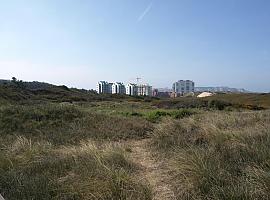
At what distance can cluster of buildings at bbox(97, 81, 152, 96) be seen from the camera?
536 ft

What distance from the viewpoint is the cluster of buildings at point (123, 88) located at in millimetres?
163250

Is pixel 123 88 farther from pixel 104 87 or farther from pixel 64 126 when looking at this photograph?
pixel 64 126

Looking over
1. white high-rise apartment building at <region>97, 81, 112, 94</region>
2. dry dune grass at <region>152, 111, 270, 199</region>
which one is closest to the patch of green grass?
dry dune grass at <region>152, 111, 270, 199</region>

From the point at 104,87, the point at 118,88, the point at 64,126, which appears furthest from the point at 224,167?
the point at 104,87

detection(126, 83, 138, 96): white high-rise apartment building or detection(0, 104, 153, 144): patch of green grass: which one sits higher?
detection(0, 104, 153, 144): patch of green grass

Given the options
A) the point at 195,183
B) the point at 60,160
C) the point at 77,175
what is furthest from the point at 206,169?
the point at 60,160

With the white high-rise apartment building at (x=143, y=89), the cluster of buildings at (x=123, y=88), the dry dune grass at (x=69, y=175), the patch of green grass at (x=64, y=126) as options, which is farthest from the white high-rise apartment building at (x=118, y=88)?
the dry dune grass at (x=69, y=175)

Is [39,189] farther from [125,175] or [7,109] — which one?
[7,109]

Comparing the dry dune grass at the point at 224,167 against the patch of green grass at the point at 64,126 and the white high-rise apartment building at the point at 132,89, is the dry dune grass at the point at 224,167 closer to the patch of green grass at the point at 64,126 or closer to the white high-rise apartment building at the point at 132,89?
the patch of green grass at the point at 64,126

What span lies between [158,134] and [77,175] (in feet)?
19.7

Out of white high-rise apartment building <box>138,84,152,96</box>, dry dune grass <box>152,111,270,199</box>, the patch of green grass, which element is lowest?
white high-rise apartment building <box>138,84,152,96</box>

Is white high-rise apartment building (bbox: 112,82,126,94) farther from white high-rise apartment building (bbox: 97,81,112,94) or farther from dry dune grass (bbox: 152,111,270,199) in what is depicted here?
dry dune grass (bbox: 152,111,270,199)

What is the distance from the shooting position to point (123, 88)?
164 meters

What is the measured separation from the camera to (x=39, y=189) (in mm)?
6406
